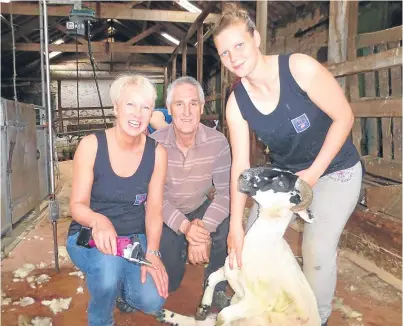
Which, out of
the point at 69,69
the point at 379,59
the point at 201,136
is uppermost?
the point at 69,69

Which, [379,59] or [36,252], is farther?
[36,252]

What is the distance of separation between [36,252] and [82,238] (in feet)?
7.01

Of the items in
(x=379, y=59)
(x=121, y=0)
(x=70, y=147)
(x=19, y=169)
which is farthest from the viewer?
(x=70, y=147)

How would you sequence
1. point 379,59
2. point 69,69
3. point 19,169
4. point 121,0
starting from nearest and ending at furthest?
point 379,59 → point 19,169 → point 121,0 → point 69,69

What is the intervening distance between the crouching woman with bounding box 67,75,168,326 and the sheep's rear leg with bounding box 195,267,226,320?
252 mm

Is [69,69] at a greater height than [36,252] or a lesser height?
greater

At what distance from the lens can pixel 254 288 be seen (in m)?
1.78

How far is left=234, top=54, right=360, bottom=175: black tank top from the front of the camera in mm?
1872

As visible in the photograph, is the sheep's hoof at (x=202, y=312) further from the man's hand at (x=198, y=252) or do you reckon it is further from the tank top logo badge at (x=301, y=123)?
the tank top logo badge at (x=301, y=123)

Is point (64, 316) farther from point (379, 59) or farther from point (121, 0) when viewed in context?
point (121, 0)

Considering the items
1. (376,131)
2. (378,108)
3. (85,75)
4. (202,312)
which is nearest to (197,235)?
(202,312)

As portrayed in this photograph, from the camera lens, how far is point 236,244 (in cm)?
192

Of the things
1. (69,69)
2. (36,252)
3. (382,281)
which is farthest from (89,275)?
(69,69)

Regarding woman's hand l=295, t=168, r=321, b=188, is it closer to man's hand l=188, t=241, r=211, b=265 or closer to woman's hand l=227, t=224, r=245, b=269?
woman's hand l=227, t=224, r=245, b=269
